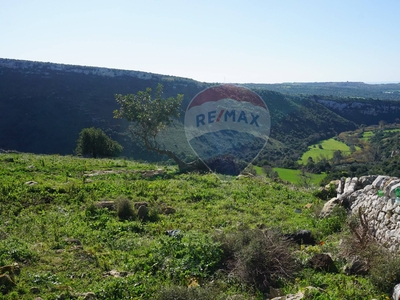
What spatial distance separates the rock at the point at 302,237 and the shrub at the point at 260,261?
1.17 m

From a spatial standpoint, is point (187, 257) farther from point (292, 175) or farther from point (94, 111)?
point (94, 111)

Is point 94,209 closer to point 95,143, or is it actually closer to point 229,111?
point 229,111

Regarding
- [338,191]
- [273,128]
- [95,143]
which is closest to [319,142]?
[273,128]

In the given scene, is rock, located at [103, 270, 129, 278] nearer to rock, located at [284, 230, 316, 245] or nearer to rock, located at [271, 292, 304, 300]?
rock, located at [271, 292, 304, 300]

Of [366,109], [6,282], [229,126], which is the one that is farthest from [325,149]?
[6,282]

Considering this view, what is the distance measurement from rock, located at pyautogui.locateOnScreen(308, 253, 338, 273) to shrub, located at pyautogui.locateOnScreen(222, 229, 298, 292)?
1.10 feet

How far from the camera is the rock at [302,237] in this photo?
7270 millimetres

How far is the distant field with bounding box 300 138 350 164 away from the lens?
45.8 m

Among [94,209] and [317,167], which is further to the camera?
[317,167]

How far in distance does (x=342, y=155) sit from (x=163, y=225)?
43594 millimetres

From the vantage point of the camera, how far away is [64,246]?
6.53 meters

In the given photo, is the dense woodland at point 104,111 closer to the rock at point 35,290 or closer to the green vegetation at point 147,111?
the green vegetation at point 147,111

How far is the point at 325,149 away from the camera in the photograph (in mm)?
52500

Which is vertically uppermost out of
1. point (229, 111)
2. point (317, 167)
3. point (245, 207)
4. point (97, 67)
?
point (97, 67)
